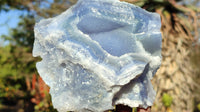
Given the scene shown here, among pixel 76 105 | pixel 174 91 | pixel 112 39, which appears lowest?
pixel 174 91

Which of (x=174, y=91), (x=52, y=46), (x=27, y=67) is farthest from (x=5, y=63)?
(x=52, y=46)

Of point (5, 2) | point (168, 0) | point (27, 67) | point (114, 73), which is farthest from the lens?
point (27, 67)

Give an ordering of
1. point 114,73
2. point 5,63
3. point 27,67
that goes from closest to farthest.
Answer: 1. point 114,73
2. point 27,67
3. point 5,63

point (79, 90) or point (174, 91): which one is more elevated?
point (79, 90)

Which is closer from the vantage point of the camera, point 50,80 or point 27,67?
point 50,80

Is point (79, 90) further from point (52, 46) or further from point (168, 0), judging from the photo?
point (168, 0)

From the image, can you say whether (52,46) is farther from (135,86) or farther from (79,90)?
(135,86)

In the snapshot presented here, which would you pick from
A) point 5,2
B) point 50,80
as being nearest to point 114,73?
point 50,80
